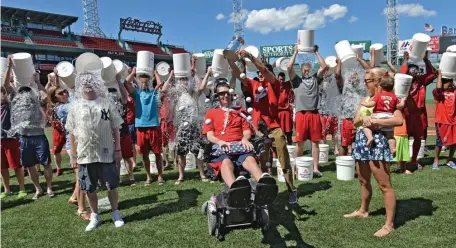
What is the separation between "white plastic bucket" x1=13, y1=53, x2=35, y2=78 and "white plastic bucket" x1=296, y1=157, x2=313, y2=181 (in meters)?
4.81

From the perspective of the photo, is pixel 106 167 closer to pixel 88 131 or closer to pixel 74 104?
pixel 88 131

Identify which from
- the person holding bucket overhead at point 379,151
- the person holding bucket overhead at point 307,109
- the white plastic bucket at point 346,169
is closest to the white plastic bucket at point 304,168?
the person holding bucket overhead at point 307,109

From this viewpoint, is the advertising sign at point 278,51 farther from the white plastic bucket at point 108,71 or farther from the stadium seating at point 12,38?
the white plastic bucket at point 108,71

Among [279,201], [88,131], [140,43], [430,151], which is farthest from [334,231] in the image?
[140,43]

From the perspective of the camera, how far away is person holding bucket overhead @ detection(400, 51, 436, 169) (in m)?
6.93

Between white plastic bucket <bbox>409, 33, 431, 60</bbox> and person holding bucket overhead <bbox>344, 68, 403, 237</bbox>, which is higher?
white plastic bucket <bbox>409, 33, 431, 60</bbox>

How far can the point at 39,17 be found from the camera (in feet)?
134

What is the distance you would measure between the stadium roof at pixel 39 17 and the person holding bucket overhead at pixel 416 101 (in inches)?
1528

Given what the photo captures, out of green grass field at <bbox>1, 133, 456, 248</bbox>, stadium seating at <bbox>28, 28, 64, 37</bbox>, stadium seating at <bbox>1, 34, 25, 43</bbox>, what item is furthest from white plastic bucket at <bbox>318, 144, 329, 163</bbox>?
stadium seating at <bbox>28, 28, 64, 37</bbox>

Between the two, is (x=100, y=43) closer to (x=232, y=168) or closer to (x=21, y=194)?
(x=21, y=194)

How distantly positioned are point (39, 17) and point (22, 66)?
4035 centimetres

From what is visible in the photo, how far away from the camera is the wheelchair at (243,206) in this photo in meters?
3.37

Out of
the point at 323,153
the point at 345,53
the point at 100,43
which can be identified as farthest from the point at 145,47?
the point at 345,53

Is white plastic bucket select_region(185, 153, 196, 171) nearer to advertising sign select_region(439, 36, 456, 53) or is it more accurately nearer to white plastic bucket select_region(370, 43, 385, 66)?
white plastic bucket select_region(370, 43, 385, 66)
